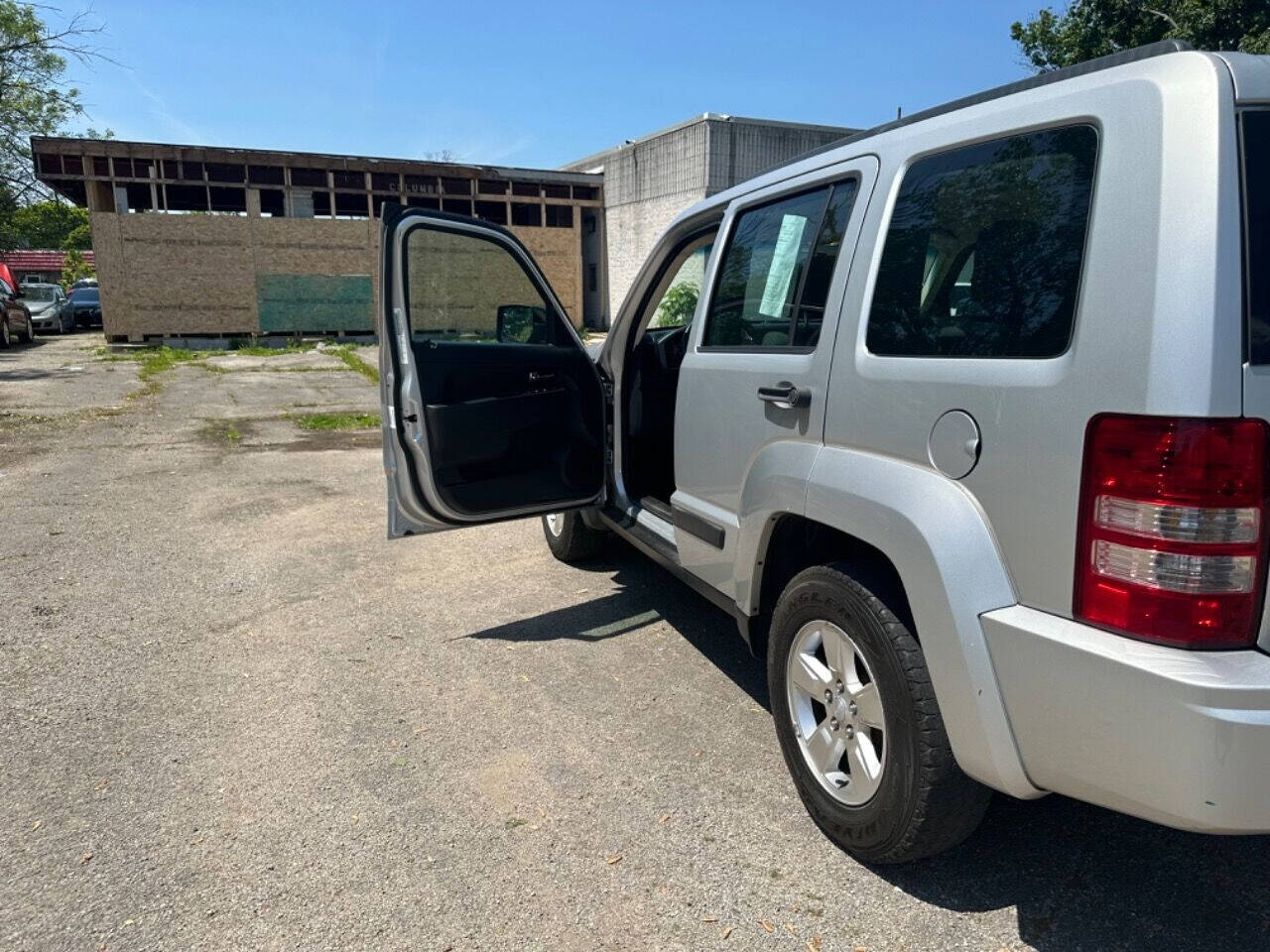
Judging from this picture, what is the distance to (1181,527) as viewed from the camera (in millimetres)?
1703

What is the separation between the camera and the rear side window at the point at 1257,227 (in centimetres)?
168

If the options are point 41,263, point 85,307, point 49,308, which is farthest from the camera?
point 41,263

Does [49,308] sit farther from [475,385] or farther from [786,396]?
[786,396]

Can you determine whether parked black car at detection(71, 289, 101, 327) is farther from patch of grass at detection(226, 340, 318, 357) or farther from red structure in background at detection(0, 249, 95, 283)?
red structure in background at detection(0, 249, 95, 283)

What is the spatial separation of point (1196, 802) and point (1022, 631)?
1.45 feet

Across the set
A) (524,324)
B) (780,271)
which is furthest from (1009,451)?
(524,324)

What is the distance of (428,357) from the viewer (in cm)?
395

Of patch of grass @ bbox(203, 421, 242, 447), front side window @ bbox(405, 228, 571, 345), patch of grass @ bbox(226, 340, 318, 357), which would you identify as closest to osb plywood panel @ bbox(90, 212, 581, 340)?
patch of grass @ bbox(226, 340, 318, 357)

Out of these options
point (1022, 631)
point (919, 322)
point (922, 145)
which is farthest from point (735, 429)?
point (1022, 631)

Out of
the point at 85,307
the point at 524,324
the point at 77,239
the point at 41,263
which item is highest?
the point at 77,239

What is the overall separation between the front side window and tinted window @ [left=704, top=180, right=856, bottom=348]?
1.16 metres

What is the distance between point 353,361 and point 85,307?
16889 mm

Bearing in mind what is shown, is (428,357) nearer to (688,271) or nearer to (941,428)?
(688,271)

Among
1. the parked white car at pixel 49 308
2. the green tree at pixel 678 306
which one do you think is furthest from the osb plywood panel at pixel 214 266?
the green tree at pixel 678 306
